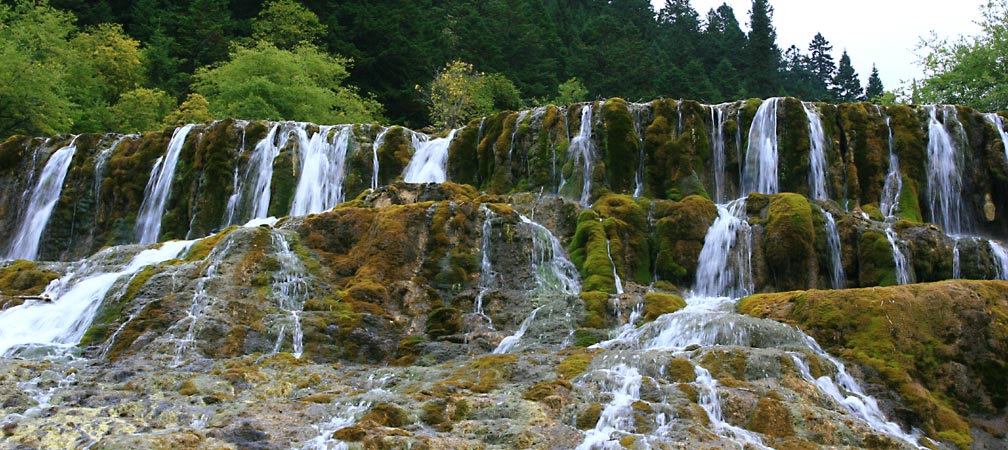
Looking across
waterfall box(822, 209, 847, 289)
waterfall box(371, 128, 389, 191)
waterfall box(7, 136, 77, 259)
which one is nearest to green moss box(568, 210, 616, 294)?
waterfall box(822, 209, 847, 289)

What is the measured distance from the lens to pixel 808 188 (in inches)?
1006

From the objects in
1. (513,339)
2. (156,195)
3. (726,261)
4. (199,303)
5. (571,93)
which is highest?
(571,93)

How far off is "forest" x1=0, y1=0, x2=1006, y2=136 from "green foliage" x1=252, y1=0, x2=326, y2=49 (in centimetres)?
11

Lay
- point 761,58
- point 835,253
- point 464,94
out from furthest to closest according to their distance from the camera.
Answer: point 761,58
point 464,94
point 835,253

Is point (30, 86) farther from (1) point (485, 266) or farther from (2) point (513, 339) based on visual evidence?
(2) point (513, 339)

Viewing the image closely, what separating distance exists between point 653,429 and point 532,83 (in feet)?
150

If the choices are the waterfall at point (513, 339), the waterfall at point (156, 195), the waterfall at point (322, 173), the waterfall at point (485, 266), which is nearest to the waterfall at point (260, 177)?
the waterfall at point (322, 173)

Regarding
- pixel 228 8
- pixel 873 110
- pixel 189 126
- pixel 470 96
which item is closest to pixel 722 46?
pixel 470 96

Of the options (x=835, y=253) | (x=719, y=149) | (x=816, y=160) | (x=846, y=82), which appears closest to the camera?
(x=835, y=253)

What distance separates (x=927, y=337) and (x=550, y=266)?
7.28 m

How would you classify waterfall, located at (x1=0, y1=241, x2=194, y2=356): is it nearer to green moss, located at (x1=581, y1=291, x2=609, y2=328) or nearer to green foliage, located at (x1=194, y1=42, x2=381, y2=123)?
green moss, located at (x1=581, y1=291, x2=609, y2=328)

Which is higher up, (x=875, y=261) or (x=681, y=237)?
(x=681, y=237)

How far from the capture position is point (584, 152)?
26.4 metres

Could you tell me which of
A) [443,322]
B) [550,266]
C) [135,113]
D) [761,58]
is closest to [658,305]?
[550,266]
